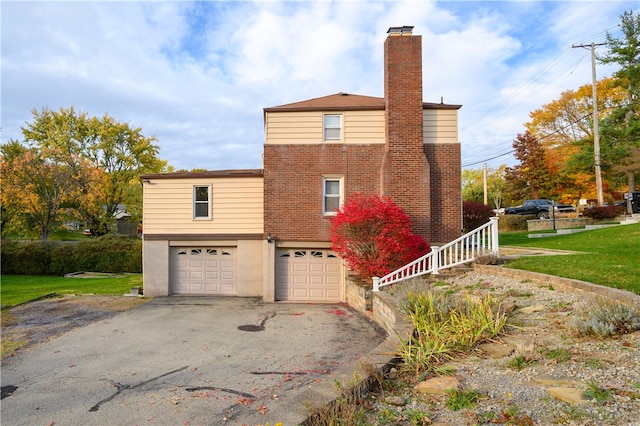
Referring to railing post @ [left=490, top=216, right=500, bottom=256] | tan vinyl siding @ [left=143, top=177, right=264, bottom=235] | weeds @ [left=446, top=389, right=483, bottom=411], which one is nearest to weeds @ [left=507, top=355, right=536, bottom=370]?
weeds @ [left=446, top=389, right=483, bottom=411]

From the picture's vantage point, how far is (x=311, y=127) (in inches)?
600

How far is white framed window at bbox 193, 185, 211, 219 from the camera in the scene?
16.3 m

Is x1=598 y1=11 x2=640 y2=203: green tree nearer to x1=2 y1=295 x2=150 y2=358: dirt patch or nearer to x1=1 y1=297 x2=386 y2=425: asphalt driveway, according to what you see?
x1=1 y1=297 x2=386 y2=425: asphalt driveway

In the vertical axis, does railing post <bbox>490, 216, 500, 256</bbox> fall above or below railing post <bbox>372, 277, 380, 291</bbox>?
above

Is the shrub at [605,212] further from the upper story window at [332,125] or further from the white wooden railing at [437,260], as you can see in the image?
the upper story window at [332,125]

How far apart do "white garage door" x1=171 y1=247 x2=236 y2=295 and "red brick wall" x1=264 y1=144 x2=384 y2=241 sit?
8.63 feet

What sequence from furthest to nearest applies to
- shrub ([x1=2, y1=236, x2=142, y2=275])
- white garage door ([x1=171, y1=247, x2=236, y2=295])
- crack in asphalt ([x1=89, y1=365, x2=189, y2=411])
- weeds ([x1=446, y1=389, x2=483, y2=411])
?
1. shrub ([x1=2, y1=236, x2=142, y2=275])
2. white garage door ([x1=171, y1=247, x2=236, y2=295])
3. crack in asphalt ([x1=89, y1=365, x2=189, y2=411])
4. weeds ([x1=446, y1=389, x2=483, y2=411])

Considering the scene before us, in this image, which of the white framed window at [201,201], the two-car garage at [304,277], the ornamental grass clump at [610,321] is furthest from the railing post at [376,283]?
the white framed window at [201,201]

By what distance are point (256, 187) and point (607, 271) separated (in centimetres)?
1174

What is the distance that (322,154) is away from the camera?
15.1 m

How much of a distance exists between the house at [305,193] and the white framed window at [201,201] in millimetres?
41

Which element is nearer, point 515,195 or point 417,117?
point 417,117

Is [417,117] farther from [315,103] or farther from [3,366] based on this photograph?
[3,366]

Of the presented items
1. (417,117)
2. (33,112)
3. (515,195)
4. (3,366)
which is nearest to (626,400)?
(3,366)
